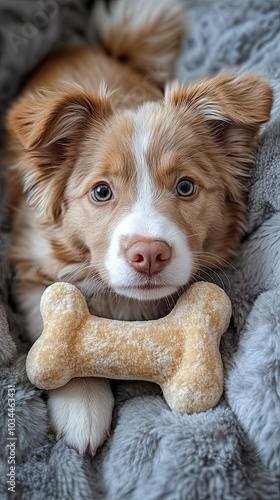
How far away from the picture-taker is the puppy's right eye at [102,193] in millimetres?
1833

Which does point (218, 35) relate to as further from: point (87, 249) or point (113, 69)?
point (87, 249)

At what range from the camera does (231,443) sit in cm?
155

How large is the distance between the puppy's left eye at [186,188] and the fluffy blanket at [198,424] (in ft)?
0.86

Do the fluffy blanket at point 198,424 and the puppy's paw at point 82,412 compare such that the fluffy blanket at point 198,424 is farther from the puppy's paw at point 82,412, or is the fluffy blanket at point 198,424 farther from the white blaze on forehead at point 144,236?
the white blaze on forehead at point 144,236

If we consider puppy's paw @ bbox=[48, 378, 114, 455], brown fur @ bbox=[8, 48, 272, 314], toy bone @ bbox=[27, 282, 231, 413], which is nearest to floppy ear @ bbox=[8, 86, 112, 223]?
brown fur @ bbox=[8, 48, 272, 314]

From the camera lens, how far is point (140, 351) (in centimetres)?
167

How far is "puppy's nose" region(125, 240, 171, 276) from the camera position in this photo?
161 centimetres

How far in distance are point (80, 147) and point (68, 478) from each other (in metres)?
1.00

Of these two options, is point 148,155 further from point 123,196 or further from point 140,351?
point 140,351

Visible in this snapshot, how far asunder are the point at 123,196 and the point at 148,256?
0.26 m

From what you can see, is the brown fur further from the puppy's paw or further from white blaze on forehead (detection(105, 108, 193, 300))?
the puppy's paw

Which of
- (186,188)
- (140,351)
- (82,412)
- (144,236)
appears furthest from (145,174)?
(82,412)

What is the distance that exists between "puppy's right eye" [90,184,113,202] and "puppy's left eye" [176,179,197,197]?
207 mm

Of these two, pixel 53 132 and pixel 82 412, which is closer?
pixel 82 412
